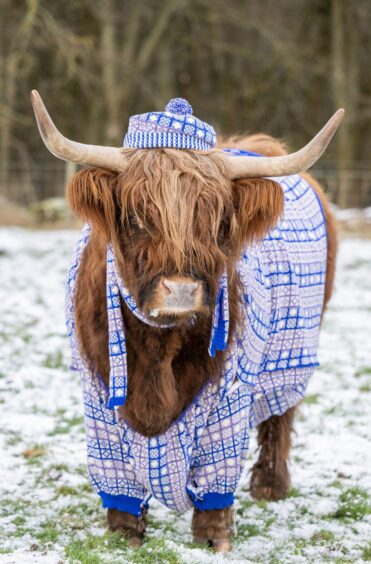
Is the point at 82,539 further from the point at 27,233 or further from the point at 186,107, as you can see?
the point at 27,233

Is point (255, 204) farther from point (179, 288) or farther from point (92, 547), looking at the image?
point (92, 547)

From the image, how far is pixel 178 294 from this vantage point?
2.76m

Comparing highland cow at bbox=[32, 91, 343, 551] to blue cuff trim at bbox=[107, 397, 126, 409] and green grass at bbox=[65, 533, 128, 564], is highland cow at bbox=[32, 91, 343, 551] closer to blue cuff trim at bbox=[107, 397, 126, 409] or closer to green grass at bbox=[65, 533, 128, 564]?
blue cuff trim at bbox=[107, 397, 126, 409]

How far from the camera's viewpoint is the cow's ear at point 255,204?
3.12 meters

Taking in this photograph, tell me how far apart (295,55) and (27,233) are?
29.9 ft

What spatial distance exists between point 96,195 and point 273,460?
1832mm

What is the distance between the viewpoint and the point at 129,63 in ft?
65.9

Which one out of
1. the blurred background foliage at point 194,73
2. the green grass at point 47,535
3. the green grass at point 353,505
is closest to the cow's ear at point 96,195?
the green grass at point 47,535

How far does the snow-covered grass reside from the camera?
3.34 metres

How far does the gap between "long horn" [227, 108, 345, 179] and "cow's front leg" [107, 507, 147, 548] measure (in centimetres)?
144

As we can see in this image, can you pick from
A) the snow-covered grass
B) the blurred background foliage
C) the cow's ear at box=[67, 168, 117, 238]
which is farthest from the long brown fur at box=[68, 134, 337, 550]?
the blurred background foliage

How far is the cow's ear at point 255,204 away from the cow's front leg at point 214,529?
1123 millimetres

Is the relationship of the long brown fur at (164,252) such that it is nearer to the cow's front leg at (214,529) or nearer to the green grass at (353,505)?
the cow's front leg at (214,529)

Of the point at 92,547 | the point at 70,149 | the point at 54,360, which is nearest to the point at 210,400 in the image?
the point at 92,547
